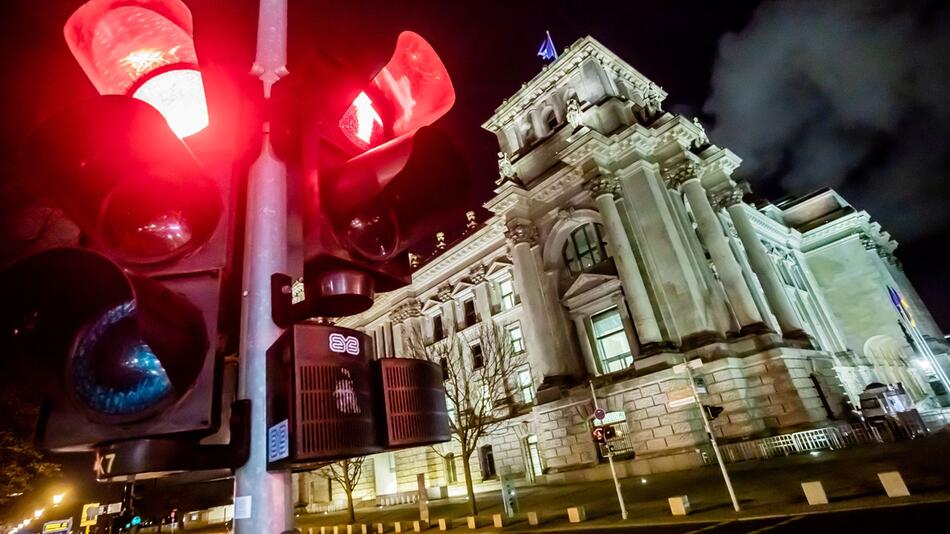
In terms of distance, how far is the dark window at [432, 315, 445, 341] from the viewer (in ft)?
133

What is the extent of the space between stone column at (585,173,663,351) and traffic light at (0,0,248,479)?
24895mm

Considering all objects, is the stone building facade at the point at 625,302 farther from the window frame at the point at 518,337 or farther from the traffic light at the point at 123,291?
the traffic light at the point at 123,291

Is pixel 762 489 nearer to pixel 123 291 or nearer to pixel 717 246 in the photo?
pixel 123 291

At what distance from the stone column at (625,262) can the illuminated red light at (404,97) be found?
24.0 m

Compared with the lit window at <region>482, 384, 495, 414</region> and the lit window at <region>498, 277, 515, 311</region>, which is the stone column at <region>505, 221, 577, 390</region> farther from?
the lit window at <region>498, 277, 515, 311</region>

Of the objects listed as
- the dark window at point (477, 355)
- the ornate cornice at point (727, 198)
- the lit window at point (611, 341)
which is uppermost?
the ornate cornice at point (727, 198)

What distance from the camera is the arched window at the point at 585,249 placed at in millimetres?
29553

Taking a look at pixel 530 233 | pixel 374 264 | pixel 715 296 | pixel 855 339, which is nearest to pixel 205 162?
pixel 374 264

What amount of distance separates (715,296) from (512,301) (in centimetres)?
1489

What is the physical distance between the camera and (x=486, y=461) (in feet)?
108

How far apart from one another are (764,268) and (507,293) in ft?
58.0

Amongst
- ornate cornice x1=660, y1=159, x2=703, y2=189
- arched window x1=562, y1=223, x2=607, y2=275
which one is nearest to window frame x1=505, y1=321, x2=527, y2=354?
arched window x1=562, y1=223, x2=607, y2=275

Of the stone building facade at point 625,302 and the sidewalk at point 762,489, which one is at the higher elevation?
the stone building facade at point 625,302

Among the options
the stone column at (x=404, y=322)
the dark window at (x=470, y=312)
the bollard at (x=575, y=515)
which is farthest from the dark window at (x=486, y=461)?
the bollard at (x=575, y=515)
